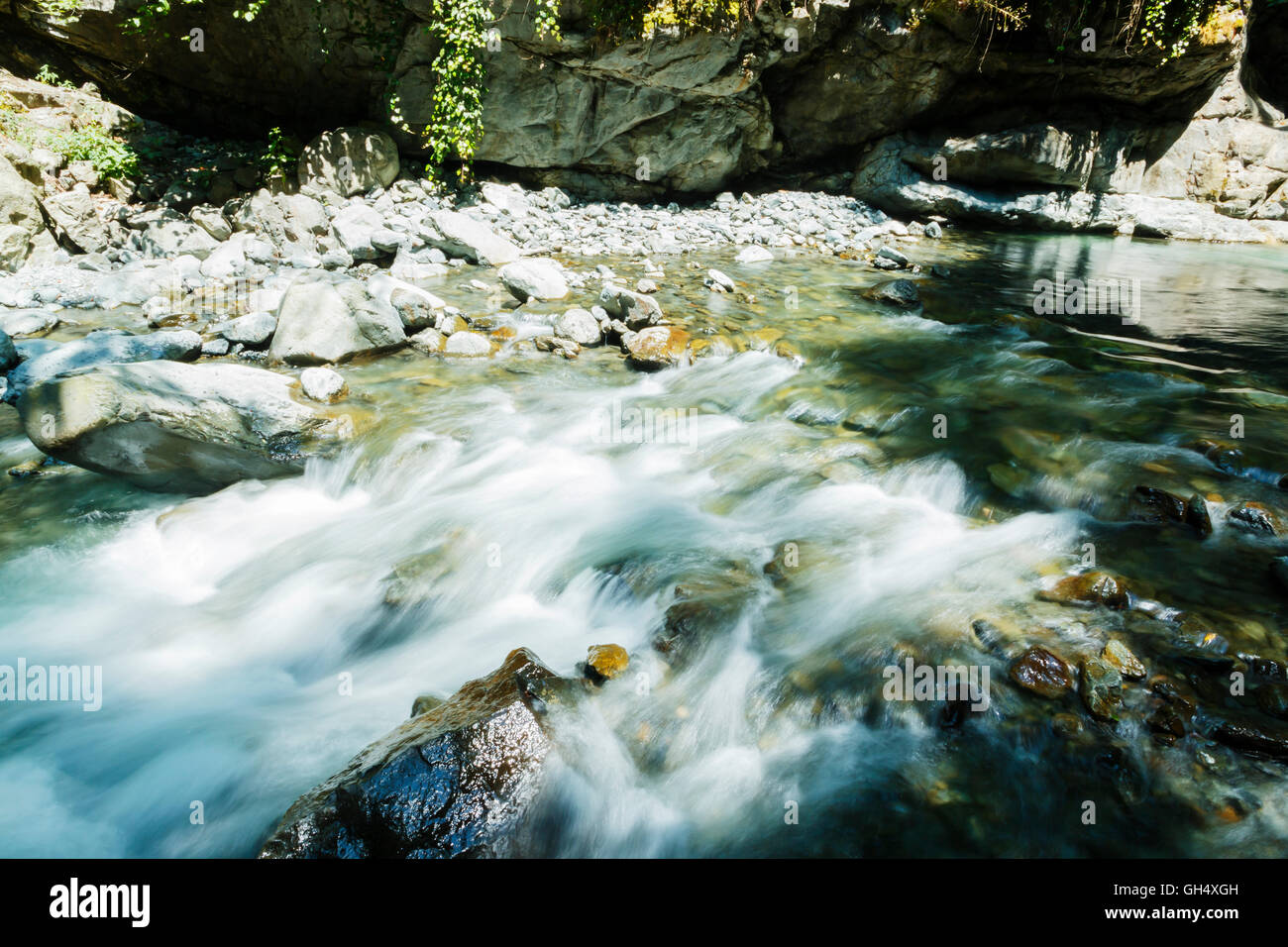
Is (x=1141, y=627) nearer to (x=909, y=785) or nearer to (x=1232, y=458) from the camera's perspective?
(x=909, y=785)

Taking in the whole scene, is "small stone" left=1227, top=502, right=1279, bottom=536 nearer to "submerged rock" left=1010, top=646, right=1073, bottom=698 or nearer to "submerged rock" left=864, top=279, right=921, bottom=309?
"submerged rock" left=1010, top=646, right=1073, bottom=698

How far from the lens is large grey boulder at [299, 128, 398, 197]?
1090 centimetres

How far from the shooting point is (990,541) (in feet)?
12.9

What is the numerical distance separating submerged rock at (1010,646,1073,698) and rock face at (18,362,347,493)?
15.6 ft

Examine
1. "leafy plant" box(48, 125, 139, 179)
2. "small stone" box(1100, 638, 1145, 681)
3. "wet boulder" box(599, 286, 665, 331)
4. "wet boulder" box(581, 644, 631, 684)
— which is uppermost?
"leafy plant" box(48, 125, 139, 179)

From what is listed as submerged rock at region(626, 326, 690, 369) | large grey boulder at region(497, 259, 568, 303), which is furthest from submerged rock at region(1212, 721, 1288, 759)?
large grey boulder at region(497, 259, 568, 303)

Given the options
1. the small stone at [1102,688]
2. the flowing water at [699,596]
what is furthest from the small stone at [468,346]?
the small stone at [1102,688]

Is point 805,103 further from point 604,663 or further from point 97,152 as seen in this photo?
point 604,663

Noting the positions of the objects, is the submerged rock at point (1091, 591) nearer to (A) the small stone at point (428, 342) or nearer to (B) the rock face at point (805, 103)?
(A) the small stone at point (428, 342)

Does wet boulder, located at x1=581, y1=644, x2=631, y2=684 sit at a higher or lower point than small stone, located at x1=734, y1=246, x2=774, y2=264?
lower

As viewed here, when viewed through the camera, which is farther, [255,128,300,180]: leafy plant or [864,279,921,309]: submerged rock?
[255,128,300,180]: leafy plant

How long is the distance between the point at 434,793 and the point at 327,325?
5.29 m

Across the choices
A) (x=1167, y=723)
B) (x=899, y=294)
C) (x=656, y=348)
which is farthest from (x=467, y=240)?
(x=1167, y=723)

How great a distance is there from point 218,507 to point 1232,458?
6.68 m
